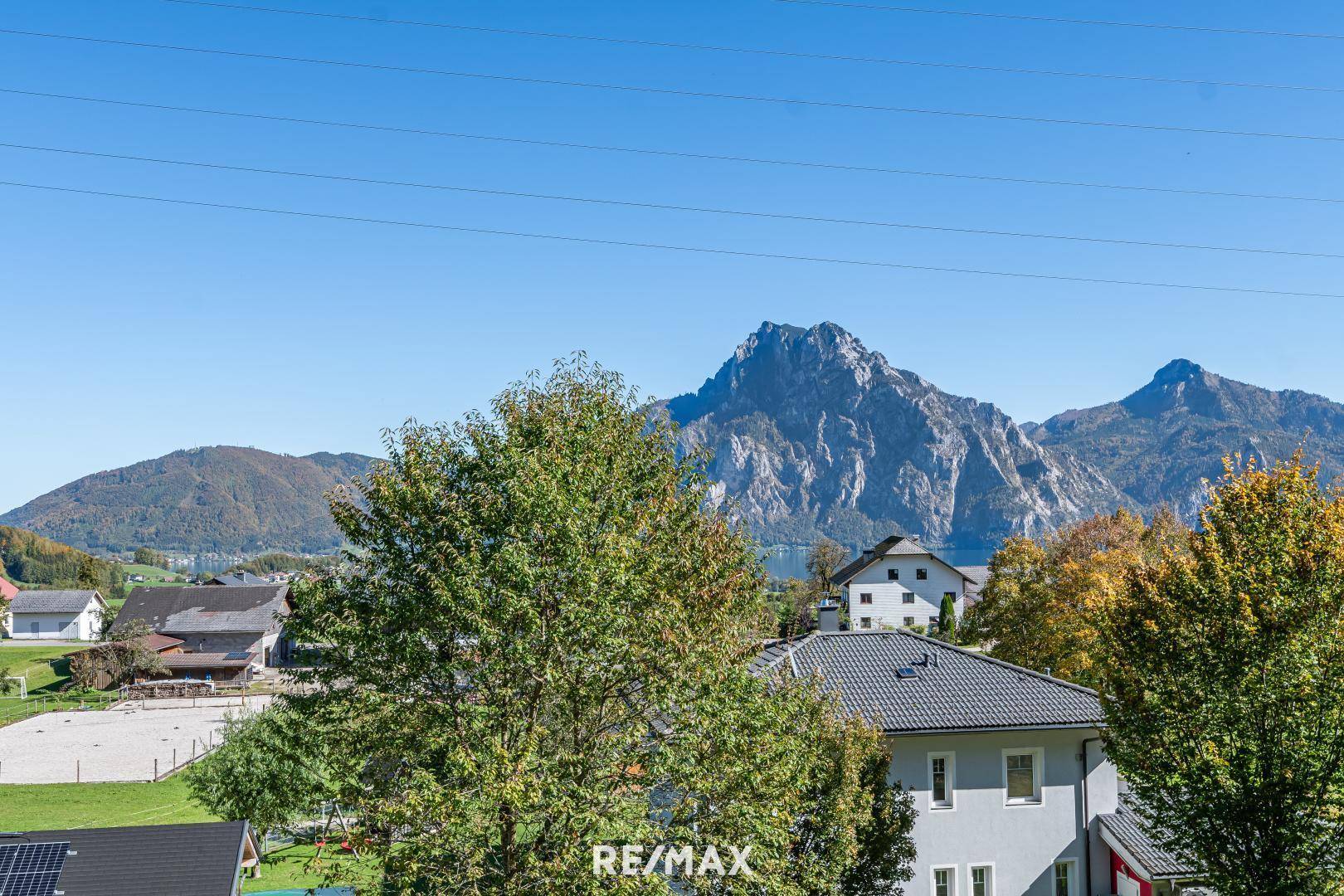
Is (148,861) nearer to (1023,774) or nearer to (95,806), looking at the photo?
(1023,774)

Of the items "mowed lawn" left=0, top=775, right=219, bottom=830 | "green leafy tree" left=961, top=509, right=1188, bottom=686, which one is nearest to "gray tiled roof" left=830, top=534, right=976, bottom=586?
"green leafy tree" left=961, top=509, right=1188, bottom=686

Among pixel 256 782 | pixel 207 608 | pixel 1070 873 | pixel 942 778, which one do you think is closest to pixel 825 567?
pixel 207 608

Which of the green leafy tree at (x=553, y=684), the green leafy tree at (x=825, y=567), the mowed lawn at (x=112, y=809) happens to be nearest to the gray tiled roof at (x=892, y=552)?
the green leafy tree at (x=825, y=567)

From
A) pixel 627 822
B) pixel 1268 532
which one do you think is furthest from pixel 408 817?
pixel 1268 532

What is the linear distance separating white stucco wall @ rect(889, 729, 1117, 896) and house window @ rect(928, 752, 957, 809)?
88mm

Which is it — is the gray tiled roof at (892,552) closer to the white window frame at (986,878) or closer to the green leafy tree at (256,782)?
the green leafy tree at (256,782)

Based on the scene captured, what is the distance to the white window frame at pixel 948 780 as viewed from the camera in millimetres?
23250

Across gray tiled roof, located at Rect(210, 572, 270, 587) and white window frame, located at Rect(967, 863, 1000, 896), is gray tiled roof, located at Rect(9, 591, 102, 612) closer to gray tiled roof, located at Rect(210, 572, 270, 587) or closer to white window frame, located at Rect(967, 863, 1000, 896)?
gray tiled roof, located at Rect(210, 572, 270, 587)

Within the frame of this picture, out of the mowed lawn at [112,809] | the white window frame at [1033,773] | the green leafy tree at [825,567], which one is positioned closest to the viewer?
A: the white window frame at [1033,773]

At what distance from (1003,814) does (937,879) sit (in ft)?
7.66

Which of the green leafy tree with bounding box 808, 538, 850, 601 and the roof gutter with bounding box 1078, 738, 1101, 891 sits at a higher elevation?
the green leafy tree with bounding box 808, 538, 850, 601

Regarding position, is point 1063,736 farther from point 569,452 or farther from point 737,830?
point 569,452

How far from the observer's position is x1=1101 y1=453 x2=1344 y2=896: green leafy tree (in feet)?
49.0

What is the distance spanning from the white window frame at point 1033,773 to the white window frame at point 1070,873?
5.26 feet
